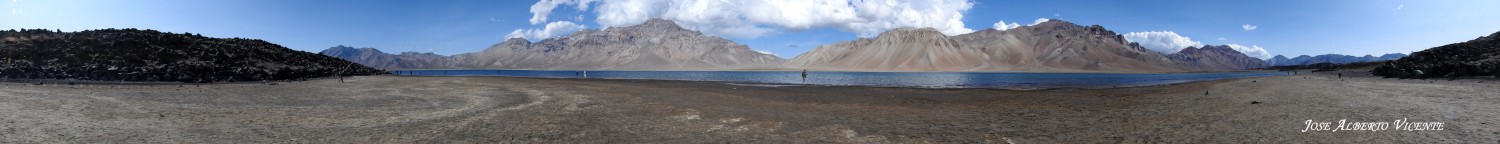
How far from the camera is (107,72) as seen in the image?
37.7m

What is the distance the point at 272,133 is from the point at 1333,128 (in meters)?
19.2

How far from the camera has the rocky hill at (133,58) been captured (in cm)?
3822

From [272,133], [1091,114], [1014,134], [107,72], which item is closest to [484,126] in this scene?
[272,133]

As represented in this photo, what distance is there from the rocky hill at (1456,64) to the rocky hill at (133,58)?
74.5 metres

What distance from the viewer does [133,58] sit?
137 ft
